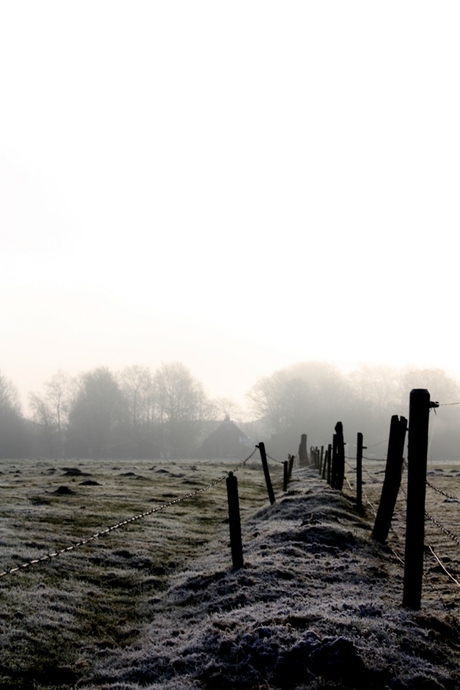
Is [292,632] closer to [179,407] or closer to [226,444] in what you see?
[226,444]

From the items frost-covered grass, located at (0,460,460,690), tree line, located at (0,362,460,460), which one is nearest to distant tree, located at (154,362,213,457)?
tree line, located at (0,362,460,460)

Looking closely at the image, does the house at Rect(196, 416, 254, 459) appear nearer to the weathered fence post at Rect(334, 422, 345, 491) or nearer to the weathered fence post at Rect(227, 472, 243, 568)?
the weathered fence post at Rect(334, 422, 345, 491)

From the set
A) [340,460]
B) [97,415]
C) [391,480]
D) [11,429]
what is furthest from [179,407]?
[391,480]

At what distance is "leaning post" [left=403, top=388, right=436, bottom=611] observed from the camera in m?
7.97

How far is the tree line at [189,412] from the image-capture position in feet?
325

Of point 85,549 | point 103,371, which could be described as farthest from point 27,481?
point 103,371

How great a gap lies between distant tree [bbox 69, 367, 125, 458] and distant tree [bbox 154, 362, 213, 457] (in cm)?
711

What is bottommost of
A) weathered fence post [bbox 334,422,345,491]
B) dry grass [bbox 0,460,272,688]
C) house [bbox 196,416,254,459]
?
house [bbox 196,416,254,459]

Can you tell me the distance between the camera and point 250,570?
10.2m

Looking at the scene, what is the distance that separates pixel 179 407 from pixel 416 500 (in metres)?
97.2

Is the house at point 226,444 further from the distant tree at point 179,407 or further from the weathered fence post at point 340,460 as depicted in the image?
the weathered fence post at point 340,460

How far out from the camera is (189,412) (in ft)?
340

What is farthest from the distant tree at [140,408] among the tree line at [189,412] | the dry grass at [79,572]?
the dry grass at [79,572]

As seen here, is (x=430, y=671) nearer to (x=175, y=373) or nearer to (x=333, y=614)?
(x=333, y=614)
